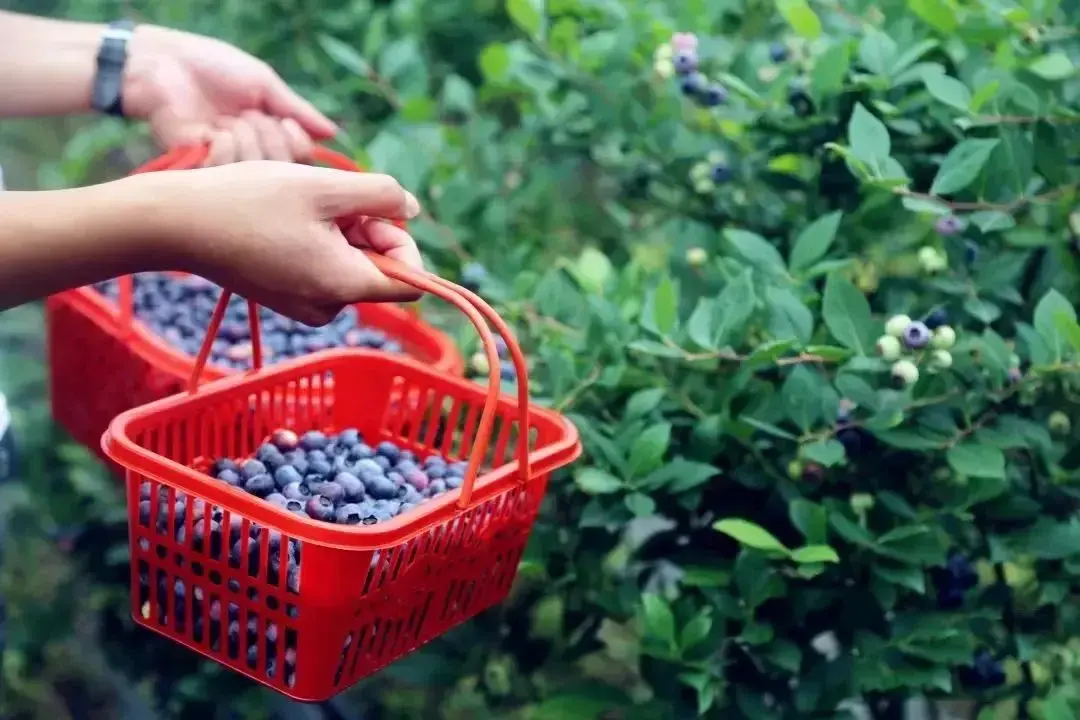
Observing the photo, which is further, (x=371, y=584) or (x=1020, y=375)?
(x=1020, y=375)

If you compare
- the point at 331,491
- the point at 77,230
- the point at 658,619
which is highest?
the point at 77,230

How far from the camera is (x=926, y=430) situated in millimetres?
1290

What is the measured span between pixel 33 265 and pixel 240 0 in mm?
1534

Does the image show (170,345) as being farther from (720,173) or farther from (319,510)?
(720,173)

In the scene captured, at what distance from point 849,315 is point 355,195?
565 mm

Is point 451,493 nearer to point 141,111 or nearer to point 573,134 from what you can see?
point 141,111

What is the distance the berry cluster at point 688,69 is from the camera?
5.23 ft

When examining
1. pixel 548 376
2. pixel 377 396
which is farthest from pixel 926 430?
pixel 377 396

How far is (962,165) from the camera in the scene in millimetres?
1275

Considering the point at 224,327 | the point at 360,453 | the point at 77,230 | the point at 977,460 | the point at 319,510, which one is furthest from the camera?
the point at 224,327

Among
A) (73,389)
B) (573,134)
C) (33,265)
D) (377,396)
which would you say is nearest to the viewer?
(33,265)

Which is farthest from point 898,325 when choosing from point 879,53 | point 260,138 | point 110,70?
point 110,70

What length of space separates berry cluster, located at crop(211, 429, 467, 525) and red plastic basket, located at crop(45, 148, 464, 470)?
17 cm

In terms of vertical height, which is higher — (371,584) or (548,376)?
(371,584)
